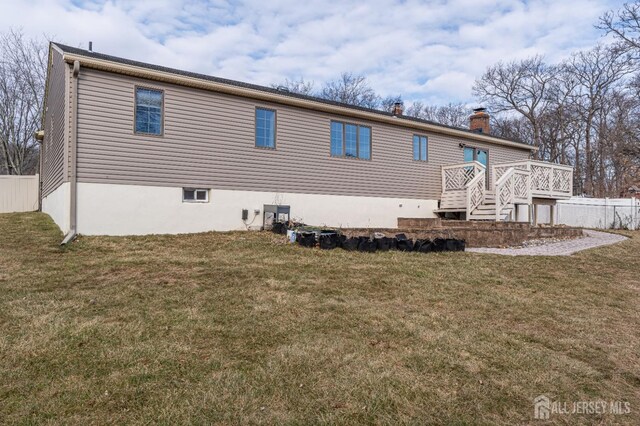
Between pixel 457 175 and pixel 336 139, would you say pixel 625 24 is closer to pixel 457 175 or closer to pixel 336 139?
pixel 457 175

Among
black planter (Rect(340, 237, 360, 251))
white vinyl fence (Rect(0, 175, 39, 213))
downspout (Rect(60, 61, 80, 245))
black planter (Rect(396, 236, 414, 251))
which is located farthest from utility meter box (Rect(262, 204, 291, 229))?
white vinyl fence (Rect(0, 175, 39, 213))

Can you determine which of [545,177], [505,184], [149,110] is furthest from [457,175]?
[149,110]

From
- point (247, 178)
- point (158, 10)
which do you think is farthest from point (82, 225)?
point (158, 10)

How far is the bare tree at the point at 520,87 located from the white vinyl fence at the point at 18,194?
3054 cm

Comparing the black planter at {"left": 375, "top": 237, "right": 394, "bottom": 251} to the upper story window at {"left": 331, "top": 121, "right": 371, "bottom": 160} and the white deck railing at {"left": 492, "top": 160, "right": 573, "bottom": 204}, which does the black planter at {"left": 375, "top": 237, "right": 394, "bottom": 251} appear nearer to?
the upper story window at {"left": 331, "top": 121, "right": 371, "bottom": 160}

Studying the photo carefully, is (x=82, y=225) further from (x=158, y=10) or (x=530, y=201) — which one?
(x=530, y=201)

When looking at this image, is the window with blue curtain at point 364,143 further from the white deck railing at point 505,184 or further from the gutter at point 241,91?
the white deck railing at point 505,184

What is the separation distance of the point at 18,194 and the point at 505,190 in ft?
63.0

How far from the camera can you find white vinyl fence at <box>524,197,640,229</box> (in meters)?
18.7

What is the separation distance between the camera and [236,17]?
509 inches

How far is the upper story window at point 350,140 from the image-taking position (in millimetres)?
11695

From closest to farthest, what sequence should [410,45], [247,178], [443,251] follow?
[443,251] < [247,178] < [410,45]

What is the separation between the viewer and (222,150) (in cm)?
972

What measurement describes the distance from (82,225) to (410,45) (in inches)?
566
